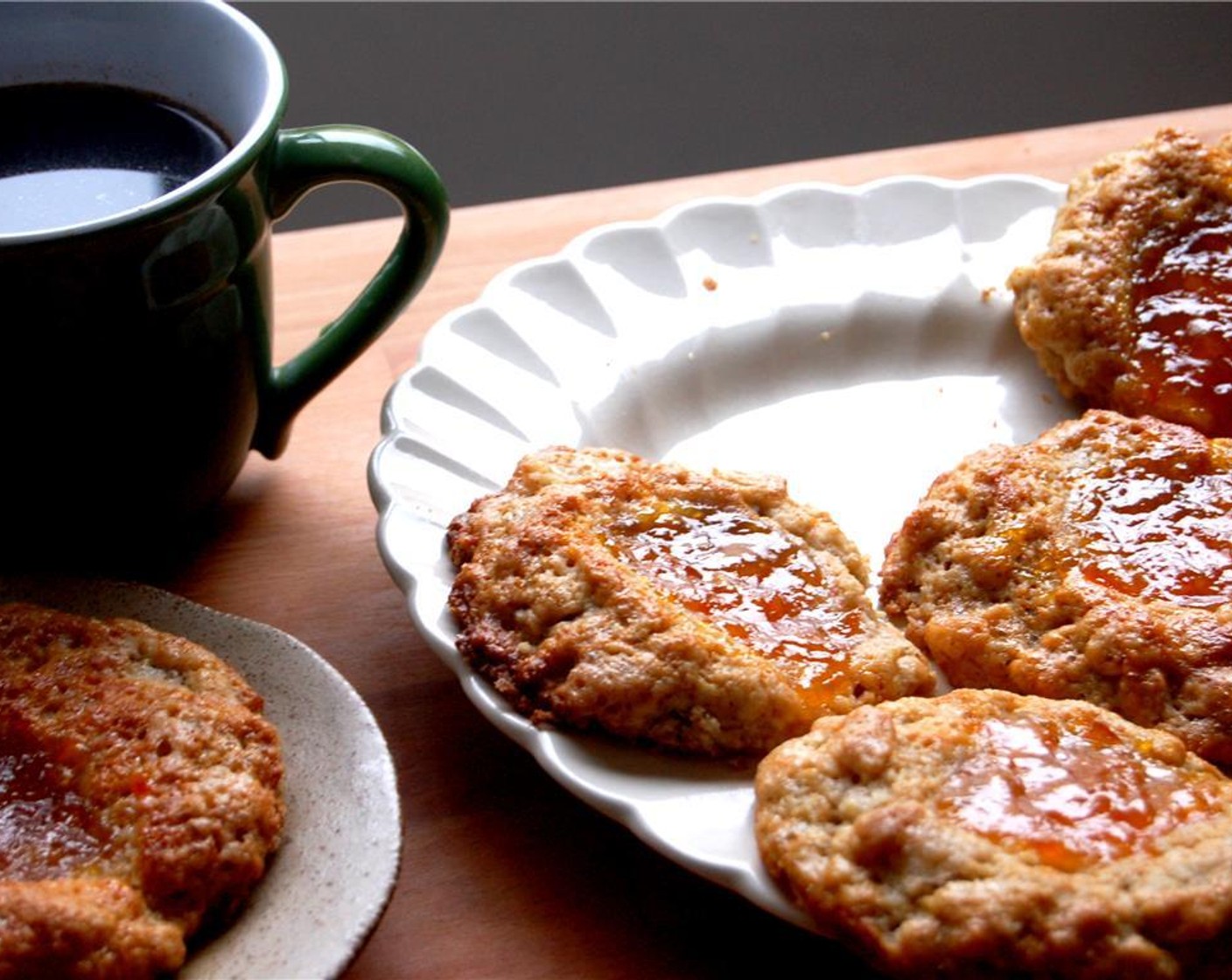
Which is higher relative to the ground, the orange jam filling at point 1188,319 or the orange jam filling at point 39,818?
the orange jam filling at point 1188,319

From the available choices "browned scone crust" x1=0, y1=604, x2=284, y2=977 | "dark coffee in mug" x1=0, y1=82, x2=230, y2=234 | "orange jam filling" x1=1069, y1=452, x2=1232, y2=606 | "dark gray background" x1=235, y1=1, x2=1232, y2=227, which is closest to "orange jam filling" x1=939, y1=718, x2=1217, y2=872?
"orange jam filling" x1=1069, y1=452, x2=1232, y2=606

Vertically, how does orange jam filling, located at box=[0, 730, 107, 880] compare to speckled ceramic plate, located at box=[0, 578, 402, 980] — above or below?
above

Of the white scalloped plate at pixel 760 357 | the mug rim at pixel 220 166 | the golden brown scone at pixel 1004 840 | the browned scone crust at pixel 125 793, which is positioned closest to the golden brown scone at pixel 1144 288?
the white scalloped plate at pixel 760 357

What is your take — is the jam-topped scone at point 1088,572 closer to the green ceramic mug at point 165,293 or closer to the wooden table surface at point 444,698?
the wooden table surface at point 444,698

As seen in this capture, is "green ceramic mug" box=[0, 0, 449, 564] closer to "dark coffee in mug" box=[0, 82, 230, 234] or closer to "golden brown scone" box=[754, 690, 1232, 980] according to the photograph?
"dark coffee in mug" box=[0, 82, 230, 234]

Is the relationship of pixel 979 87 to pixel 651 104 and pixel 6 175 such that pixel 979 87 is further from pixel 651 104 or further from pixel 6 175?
pixel 6 175

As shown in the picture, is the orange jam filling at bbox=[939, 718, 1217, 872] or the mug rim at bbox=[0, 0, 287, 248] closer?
the orange jam filling at bbox=[939, 718, 1217, 872]

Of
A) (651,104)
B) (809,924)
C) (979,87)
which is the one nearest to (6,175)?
(809,924)
